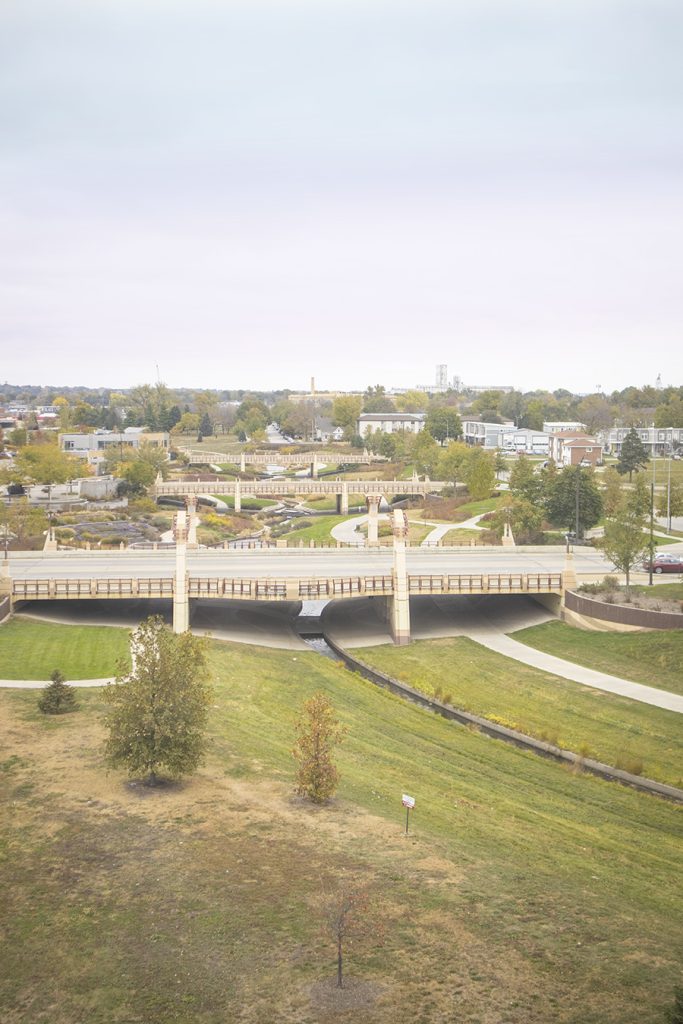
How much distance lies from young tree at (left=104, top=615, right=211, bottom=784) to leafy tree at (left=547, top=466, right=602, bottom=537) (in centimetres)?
5679

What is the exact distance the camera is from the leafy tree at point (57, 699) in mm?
37969

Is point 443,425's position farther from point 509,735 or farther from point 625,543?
point 509,735

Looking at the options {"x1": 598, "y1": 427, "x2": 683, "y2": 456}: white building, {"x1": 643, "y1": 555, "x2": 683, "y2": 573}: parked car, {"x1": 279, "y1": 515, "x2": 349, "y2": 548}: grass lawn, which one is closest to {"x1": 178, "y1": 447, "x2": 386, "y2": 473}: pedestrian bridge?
{"x1": 598, "y1": 427, "x2": 683, "y2": 456}: white building

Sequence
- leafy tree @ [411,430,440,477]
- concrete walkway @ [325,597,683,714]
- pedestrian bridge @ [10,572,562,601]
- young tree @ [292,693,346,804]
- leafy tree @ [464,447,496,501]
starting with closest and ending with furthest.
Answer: young tree @ [292,693,346,804] < concrete walkway @ [325,597,683,714] < pedestrian bridge @ [10,572,562,601] < leafy tree @ [464,447,496,501] < leafy tree @ [411,430,440,477]

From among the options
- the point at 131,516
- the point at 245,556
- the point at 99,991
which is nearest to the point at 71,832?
the point at 99,991

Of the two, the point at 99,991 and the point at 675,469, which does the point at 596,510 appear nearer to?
the point at 675,469

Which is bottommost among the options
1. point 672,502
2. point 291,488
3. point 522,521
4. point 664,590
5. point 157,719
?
point 664,590

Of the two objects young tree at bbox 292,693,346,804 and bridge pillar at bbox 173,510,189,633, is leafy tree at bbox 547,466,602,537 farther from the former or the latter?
young tree at bbox 292,693,346,804

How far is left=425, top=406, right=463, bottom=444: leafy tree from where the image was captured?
17931 centimetres

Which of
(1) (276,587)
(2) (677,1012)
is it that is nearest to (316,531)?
(1) (276,587)

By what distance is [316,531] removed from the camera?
349 ft

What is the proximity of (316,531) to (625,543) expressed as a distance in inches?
2018

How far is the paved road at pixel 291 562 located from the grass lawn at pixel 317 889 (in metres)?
25.1

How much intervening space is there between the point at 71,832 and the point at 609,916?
14.7 meters
